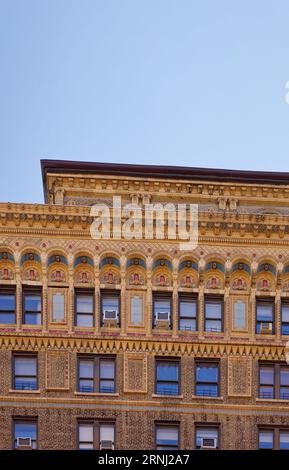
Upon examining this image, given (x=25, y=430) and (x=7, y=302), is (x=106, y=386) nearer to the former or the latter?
(x=25, y=430)

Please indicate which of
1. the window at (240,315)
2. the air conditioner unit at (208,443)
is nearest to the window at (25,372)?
the air conditioner unit at (208,443)

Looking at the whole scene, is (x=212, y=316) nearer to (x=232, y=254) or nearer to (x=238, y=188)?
(x=232, y=254)

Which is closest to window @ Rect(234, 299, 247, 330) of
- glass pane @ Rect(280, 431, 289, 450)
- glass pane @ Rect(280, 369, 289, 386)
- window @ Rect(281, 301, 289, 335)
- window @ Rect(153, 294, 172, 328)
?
window @ Rect(281, 301, 289, 335)

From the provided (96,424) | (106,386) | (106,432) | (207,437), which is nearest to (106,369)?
(106,386)

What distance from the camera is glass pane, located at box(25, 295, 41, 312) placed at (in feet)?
216

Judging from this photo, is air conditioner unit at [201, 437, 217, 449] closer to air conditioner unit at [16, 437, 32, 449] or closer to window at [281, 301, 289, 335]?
window at [281, 301, 289, 335]

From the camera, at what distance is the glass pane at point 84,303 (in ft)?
217

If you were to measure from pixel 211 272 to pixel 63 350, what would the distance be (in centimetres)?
629

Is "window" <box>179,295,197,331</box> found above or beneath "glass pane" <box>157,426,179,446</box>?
above

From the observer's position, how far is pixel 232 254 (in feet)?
220

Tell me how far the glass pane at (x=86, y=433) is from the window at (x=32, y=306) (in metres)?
4.16

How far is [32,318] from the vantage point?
65625mm

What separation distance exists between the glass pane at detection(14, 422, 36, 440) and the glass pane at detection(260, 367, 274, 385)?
8.45m

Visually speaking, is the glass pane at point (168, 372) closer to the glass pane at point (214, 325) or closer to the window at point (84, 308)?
the glass pane at point (214, 325)
